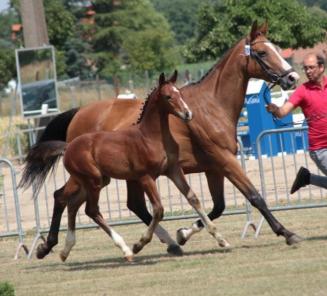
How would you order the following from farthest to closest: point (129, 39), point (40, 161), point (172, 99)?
point (129, 39), point (40, 161), point (172, 99)

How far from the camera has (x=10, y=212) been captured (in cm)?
1947

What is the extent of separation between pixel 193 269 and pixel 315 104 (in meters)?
2.23

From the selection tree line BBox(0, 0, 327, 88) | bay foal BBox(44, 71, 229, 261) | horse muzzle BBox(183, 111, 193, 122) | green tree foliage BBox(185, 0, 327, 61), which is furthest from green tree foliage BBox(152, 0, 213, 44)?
horse muzzle BBox(183, 111, 193, 122)

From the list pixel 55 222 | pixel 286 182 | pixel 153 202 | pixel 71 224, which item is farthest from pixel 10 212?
pixel 153 202

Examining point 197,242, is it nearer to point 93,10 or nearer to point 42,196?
point 42,196

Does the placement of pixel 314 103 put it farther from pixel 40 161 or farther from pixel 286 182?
pixel 286 182

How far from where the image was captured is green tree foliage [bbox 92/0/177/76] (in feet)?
271

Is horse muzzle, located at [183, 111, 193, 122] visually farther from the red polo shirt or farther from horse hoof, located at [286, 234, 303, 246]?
horse hoof, located at [286, 234, 303, 246]

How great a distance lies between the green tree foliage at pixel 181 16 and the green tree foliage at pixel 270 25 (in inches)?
3773

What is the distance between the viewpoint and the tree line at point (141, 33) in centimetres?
4225

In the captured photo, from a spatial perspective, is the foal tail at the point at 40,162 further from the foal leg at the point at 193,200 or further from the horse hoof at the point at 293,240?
the horse hoof at the point at 293,240

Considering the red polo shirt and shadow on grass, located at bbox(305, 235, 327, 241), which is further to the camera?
shadow on grass, located at bbox(305, 235, 327, 241)

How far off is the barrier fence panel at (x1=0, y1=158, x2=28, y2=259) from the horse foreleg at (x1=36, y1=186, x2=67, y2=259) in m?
1.03

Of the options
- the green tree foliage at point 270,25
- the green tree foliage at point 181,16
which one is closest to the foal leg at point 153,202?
the green tree foliage at point 270,25
